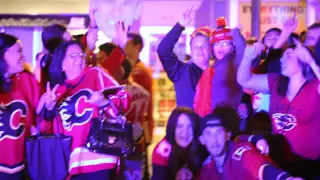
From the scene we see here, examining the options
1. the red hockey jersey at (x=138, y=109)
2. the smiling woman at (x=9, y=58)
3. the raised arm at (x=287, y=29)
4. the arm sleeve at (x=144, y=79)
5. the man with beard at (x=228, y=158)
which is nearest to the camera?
the man with beard at (x=228, y=158)

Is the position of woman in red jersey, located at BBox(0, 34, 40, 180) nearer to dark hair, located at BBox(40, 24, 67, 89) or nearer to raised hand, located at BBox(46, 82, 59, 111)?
dark hair, located at BBox(40, 24, 67, 89)

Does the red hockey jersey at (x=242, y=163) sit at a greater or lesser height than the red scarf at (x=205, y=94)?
lesser

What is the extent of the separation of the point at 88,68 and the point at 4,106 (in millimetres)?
703

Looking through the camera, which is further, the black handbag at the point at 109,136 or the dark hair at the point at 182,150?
the dark hair at the point at 182,150

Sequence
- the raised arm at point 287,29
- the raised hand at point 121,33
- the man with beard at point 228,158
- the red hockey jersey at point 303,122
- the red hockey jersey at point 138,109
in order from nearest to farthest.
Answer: the man with beard at point 228,158, the red hockey jersey at point 303,122, the raised arm at point 287,29, the raised hand at point 121,33, the red hockey jersey at point 138,109

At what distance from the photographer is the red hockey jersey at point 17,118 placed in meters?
3.90

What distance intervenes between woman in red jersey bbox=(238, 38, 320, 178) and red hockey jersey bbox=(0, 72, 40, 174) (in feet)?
5.58

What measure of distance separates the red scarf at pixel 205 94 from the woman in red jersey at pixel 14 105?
1306mm

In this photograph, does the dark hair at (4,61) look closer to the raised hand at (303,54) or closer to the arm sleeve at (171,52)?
the arm sleeve at (171,52)

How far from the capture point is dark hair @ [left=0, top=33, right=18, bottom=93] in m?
3.94

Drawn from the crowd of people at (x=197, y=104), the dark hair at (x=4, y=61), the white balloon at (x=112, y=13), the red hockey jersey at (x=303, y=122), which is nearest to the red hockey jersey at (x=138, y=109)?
the crowd of people at (x=197, y=104)

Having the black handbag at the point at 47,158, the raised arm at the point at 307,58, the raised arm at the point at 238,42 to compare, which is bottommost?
the black handbag at the point at 47,158

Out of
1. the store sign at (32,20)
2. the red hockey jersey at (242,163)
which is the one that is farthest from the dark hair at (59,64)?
the store sign at (32,20)

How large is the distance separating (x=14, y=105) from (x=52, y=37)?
87cm
